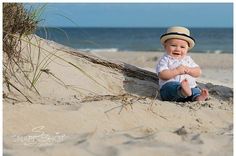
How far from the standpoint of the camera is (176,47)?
521 centimetres

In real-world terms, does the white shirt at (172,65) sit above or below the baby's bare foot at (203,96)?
above

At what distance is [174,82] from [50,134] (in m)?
1.60

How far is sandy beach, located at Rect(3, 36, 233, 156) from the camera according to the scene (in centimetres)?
348

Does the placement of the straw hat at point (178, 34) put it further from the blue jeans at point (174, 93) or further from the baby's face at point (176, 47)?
the blue jeans at point (174, 93)

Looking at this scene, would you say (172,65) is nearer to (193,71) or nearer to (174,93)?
(193,71)

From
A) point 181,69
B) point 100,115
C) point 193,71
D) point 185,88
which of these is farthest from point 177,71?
point 100,115

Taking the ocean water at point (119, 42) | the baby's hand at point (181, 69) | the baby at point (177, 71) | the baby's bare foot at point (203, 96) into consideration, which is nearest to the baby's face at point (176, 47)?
the baby at point (177, 71)

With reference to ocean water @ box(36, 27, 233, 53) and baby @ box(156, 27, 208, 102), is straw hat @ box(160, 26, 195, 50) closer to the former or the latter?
baby @ box(156, 27, 208, 102)

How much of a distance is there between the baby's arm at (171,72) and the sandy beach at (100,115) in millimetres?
240

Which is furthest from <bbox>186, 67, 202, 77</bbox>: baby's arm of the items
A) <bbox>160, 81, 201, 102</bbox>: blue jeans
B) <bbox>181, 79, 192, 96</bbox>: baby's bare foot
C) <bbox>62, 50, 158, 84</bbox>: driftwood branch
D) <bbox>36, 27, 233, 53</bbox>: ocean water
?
<bbox>36, 27, 233, 53</bbox>: ocean water

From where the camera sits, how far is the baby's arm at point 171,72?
5.00m

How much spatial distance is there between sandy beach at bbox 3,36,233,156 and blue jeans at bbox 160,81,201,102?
0.45ft

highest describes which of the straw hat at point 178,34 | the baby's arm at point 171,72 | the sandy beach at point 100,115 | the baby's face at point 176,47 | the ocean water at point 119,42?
the ocean water at point 119,42

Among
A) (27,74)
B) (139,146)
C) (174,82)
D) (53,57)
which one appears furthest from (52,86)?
(139,146)
